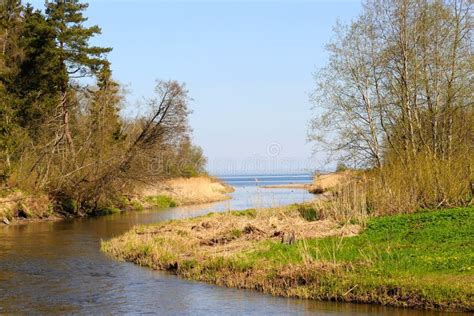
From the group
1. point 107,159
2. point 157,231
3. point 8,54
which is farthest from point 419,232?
point 8,54

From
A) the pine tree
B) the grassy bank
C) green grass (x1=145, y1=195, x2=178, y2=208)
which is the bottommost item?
the grassy bank

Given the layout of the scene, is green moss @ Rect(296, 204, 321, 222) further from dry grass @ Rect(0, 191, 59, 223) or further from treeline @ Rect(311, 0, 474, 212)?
dry grass @ Rect(0, 191, 59, 223)

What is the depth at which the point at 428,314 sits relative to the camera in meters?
13.1

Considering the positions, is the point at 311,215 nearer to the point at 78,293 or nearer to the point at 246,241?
the point at 246,241

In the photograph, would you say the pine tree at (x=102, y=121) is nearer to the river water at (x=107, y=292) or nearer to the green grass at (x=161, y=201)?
Result: the green grass at (x=161, y=201)

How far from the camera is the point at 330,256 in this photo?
16609mm

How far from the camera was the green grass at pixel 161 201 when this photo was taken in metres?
52.6

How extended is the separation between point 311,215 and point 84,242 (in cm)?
1016

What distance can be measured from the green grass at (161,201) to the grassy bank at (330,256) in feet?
87.4

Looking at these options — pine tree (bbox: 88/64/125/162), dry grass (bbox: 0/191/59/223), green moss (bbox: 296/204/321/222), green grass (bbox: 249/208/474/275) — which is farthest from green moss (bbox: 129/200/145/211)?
green grass (bbox: 249/208/474/275)

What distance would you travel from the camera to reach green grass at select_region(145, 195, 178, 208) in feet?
172

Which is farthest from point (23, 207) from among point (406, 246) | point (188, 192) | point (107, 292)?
point (406, 246)

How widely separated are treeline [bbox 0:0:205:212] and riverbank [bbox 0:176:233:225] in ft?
2.57

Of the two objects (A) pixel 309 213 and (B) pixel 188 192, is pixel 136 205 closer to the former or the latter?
(B) pixel 188 192
